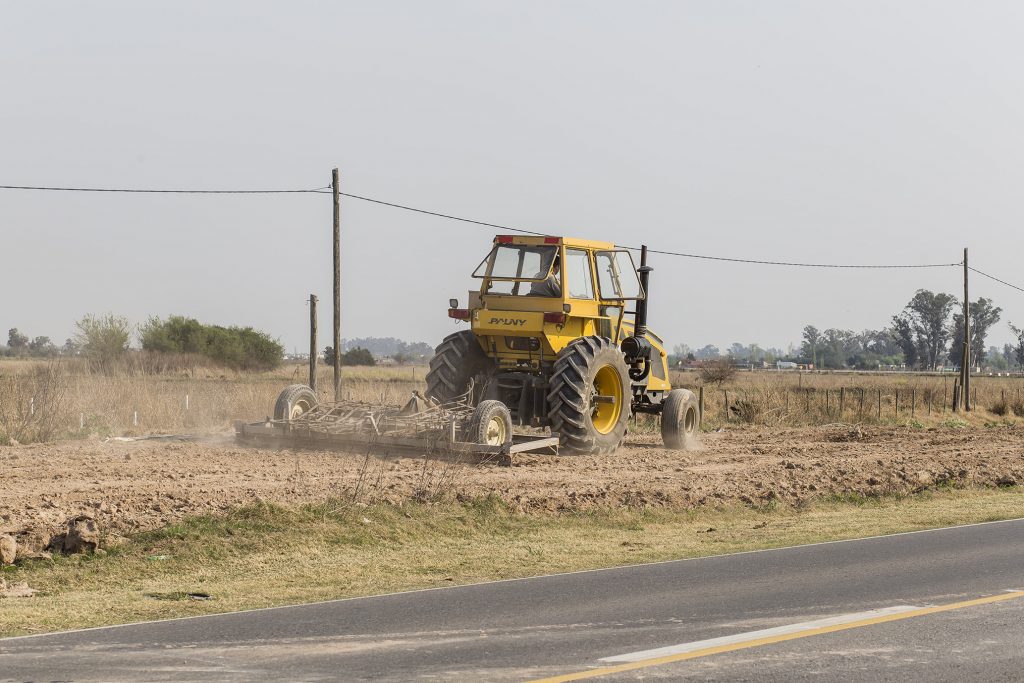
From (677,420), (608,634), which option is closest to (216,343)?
(677,420)

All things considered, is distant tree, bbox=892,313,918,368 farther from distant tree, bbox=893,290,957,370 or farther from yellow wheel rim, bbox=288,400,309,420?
yellow wheel rim, bbox=288,400,309,420

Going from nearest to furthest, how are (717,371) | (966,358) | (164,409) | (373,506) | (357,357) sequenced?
(373,506), (164,409), (966,358), (717,371), (357,357)

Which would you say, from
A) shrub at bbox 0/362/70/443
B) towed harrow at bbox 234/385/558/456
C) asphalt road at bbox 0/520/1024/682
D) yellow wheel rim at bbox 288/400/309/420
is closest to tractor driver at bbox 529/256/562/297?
towed harrow at bbox 234/385/558/456

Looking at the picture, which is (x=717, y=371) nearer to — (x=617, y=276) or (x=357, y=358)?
(x=357, y=358)

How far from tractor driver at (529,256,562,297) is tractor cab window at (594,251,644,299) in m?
0.83

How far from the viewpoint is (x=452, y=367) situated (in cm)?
1908

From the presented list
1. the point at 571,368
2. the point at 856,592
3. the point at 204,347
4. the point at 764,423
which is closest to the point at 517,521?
the point at 571,368

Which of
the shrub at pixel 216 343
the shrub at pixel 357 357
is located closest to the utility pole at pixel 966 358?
the shrub at pixel 216 343

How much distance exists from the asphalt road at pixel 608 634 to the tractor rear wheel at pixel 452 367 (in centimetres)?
803

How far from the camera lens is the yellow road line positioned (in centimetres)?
727

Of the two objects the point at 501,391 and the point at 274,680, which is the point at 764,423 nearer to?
the point at 501,391

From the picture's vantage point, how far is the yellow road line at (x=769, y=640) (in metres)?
7.27

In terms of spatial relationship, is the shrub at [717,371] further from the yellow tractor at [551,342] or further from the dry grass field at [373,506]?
the yellow tractor at [551,342]

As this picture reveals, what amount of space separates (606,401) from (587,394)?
3.88 feet
